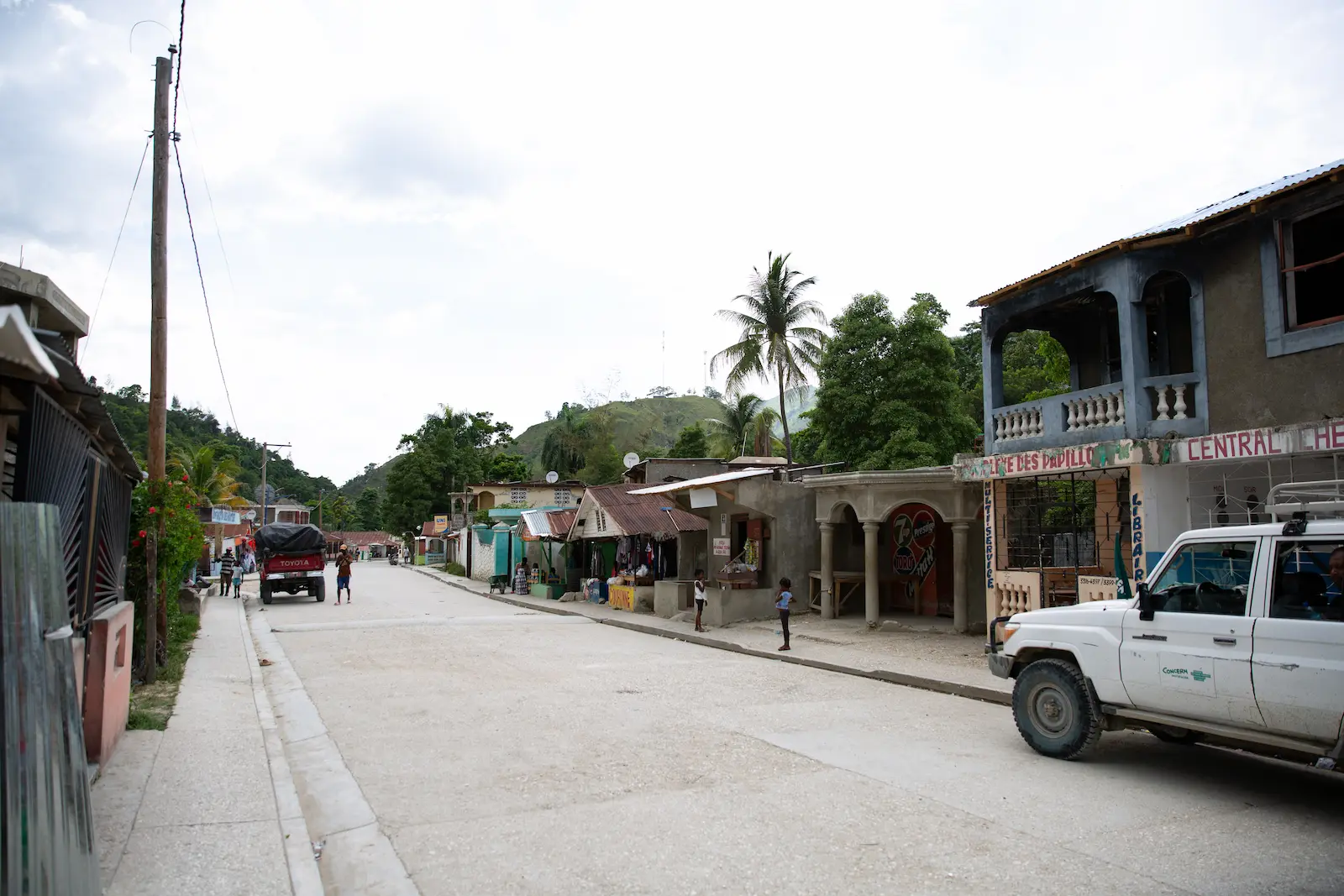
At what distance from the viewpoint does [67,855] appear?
13.2 feet

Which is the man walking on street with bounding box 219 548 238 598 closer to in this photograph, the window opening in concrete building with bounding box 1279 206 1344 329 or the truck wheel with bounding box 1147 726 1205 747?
the truck wheel with bounding box 1147 726 1205 747

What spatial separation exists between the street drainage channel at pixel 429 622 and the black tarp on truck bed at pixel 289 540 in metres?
7.00

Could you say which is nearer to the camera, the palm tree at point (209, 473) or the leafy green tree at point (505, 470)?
the palm tree at point (209, 473)

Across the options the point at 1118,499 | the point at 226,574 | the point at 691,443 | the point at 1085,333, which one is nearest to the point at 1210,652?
the point at 1118,499

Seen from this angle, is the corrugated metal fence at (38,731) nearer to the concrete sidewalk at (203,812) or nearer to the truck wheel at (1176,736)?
the concrete sidewalk at (203,812)

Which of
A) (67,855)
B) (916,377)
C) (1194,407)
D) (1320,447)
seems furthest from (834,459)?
(67,855)

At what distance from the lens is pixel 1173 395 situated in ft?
40.9

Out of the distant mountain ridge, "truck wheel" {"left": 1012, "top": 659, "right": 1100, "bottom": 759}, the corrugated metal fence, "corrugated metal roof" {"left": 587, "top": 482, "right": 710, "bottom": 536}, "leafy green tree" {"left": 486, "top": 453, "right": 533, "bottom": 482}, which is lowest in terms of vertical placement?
"truck wheel" {"left": 1012, "top": 659, "right": 1100, "bottom": 759}

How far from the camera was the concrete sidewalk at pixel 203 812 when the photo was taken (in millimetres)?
5133

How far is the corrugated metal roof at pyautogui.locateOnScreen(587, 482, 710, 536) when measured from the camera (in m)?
25.4

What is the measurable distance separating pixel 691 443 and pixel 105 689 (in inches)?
1940

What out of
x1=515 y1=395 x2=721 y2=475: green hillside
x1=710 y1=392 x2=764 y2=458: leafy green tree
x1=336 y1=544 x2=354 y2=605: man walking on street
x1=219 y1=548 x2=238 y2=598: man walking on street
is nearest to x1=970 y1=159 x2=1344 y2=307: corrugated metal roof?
x1=336 y1=544 x2=354 y2=605: man walking on street

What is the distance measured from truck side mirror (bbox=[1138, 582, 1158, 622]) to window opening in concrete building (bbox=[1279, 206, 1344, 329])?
5.54 meters

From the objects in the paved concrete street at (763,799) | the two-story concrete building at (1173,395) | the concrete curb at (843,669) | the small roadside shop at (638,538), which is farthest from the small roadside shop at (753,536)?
the paved concrete street at (763,799)
